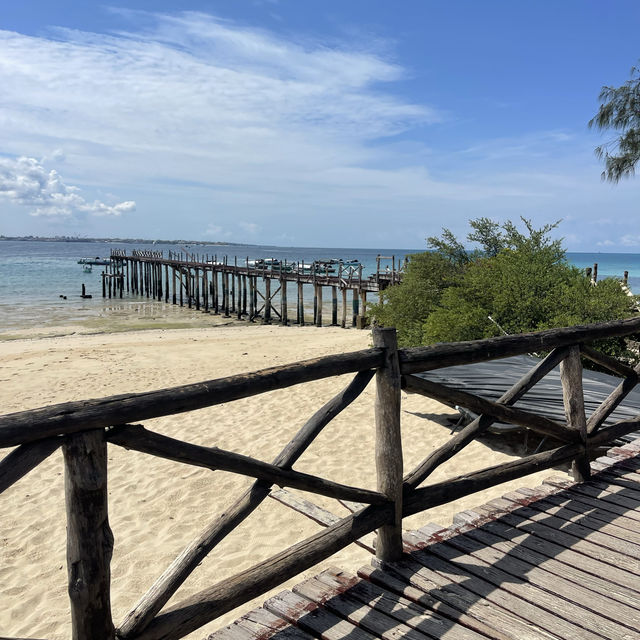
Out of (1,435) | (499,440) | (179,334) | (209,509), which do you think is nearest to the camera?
(1,435)

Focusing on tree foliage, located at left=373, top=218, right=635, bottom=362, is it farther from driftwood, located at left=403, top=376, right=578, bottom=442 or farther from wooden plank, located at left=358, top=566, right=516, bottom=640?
wooden plank, located at left=358, top=566, right=516, bottom=640

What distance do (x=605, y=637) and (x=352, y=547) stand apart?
9.36ft

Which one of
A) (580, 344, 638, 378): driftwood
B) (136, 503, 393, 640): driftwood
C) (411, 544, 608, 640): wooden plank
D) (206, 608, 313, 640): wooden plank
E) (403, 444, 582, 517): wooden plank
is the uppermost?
(580, 344, 638, 378): driftwood

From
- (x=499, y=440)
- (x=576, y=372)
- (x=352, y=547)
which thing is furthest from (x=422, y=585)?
(x=499, y=440)

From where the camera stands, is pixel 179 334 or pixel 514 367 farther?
pixel 179 334

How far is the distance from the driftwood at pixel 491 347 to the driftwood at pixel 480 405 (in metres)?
0.09

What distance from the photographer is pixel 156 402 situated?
2.19m

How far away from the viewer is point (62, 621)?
412 centimetres

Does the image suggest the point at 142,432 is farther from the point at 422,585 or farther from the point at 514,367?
the point at 514,367

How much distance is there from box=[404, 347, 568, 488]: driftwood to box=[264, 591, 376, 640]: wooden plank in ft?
2.80

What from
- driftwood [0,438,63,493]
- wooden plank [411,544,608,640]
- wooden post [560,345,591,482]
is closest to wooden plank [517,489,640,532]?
wooden post [560,345,591,482]

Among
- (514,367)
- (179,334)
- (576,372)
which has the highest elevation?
(576,372)

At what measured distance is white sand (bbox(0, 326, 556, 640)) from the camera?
4574 mm

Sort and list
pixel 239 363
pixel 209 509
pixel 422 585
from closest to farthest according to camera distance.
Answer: pixel 422 585 < pixel 209 509 < pixel 239 363
